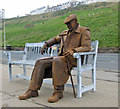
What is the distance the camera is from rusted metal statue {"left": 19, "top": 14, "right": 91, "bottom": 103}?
12.5 feet

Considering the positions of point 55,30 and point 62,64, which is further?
point 55,30

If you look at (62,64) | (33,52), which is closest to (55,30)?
(33,52)

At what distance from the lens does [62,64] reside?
3.86 metres

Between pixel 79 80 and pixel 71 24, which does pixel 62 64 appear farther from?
pixel 71 24

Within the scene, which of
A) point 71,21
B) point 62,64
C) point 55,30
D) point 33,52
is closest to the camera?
point 62,64

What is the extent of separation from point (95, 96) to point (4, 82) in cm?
273

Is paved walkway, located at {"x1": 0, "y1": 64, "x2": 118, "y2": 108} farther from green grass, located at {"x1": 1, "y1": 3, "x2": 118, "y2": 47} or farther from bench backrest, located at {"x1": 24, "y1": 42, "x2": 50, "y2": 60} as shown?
green grass, located at {"x1": 1, "y1": 3, "x2": 118, "y2": 47}

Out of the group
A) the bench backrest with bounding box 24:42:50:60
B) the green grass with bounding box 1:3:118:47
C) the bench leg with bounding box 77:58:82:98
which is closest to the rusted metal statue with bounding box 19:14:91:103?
the bench leg with bounding box 77:58:82:98

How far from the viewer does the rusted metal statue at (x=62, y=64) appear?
380 centimetres

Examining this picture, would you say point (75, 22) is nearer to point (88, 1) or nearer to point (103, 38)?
point (103, 38)

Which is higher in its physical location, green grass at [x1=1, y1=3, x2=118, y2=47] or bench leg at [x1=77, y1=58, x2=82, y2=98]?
green grass at [x1=1, y1=3, x2=118, y2=47]

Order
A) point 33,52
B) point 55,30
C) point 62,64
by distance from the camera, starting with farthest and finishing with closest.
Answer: point 55,30, point 33,52, point 62,64

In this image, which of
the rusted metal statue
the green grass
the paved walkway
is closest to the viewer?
the paved walkway

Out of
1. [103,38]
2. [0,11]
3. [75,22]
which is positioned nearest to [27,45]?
[75,22]
